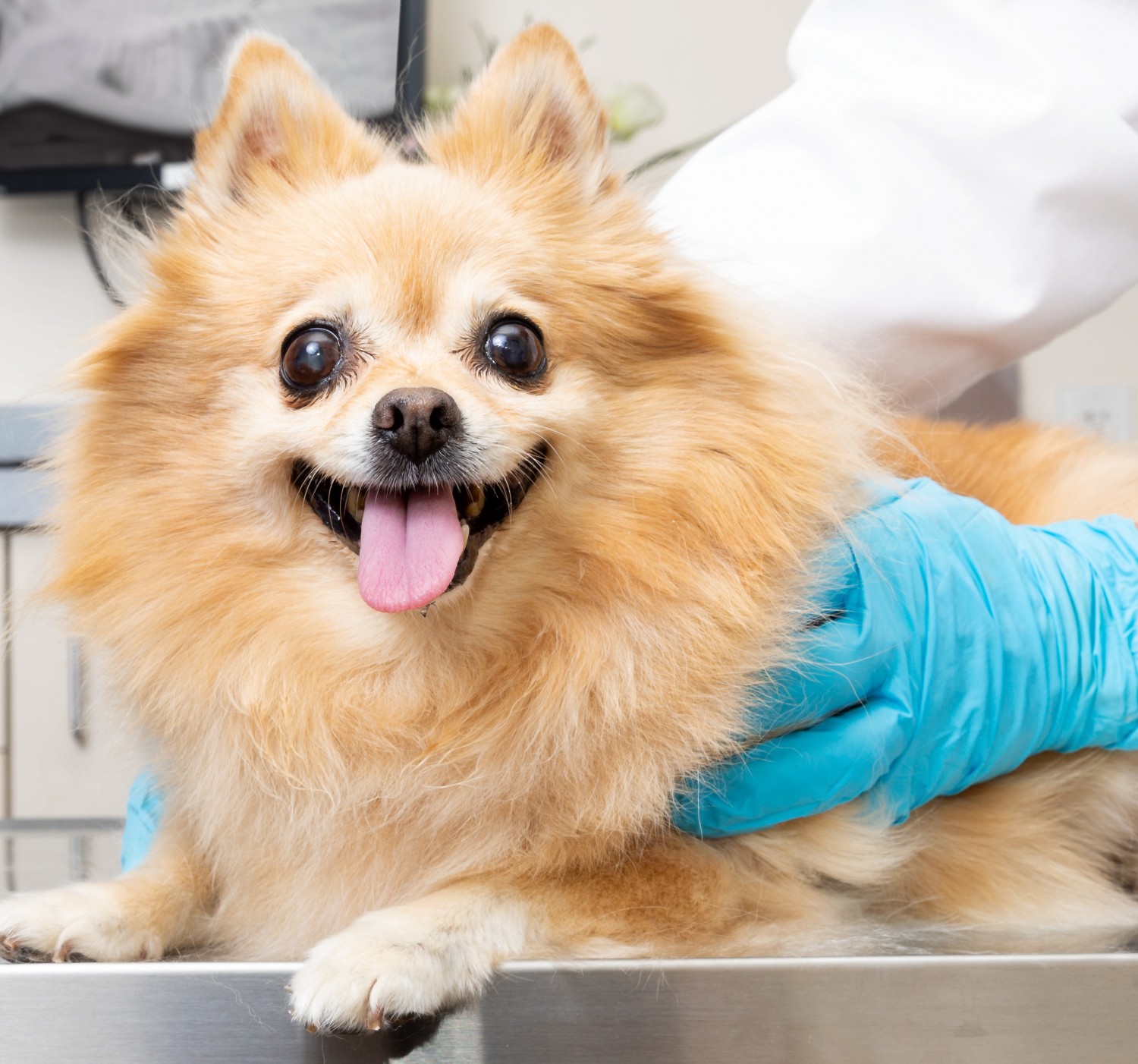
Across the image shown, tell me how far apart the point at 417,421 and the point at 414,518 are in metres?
0.12

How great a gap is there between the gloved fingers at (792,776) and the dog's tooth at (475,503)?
373 mm

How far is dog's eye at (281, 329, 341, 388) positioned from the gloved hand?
0.59 m

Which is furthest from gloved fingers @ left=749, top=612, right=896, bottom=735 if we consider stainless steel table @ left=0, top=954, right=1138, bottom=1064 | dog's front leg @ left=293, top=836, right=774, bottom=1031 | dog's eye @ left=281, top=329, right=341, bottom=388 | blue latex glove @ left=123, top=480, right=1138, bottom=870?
dog's eye @ left=281, top=329, right=341, bottom=388

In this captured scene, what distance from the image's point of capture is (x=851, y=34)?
6.48ft

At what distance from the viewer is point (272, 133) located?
53.8 inches

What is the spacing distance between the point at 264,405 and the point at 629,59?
2507mm

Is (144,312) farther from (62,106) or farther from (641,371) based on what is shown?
(62,106)

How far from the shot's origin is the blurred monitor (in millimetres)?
3084

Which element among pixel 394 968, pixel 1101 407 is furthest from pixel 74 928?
pixel 1101 407

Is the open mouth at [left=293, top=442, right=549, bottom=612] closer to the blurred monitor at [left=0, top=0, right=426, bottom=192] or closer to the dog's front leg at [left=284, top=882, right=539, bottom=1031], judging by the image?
the dog's front leg at [left=284, top=882, right=539, bottom=1031]

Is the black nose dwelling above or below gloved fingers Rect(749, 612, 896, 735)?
above

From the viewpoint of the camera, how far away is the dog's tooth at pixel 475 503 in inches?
46.8

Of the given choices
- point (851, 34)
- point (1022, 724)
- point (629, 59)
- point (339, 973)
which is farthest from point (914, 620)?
point (629, 59)

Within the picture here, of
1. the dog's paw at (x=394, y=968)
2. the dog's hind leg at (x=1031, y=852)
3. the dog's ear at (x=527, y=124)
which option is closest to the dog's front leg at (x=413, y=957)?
the dog's paw at (x=394, y=968)
